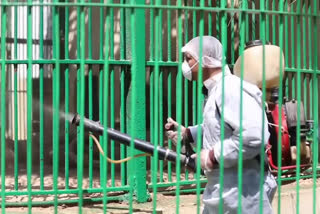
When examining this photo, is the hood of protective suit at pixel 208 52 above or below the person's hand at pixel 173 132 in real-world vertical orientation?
above

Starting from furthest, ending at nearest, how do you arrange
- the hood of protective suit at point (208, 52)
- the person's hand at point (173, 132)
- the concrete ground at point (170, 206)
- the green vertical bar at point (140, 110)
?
the green vertical bar at point (140, 110) < the concrete ground at point (170, 206) < the person's hand at point (173, 132) < the hood of protective suit at point (208, 52)

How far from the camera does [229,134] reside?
11.7 feet

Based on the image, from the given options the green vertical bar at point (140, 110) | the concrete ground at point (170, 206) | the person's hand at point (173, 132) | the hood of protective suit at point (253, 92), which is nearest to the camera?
the hood of protective suit at point (253, 92)

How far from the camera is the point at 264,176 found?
3742 mm

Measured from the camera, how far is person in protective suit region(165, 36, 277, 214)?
11.3 feet

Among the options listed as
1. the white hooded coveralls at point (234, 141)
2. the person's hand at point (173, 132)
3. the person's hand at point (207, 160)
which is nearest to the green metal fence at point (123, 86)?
the person's hand at point (173, 132)

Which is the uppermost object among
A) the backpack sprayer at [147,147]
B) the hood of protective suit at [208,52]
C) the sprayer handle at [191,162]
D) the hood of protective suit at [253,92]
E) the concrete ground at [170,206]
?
the hood of protective suit at [208,52]

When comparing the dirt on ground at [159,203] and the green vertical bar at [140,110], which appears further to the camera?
the green vertical bar at [140,110]

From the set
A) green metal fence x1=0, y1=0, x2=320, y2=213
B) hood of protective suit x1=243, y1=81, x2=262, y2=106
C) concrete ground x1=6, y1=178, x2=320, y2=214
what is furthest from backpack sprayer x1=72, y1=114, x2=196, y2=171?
concrete ground x1=6, y1=178, x2=320, y2=214

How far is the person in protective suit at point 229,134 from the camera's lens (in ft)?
11.3

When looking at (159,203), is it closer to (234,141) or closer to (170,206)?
(170,206)


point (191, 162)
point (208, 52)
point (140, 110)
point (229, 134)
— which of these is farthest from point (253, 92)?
point (140, 110)

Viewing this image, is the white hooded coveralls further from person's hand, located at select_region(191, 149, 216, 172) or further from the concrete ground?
the concrete ground

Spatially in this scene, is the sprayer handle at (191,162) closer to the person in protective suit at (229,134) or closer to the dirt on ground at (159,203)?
the person in protective suit at (229,134)
